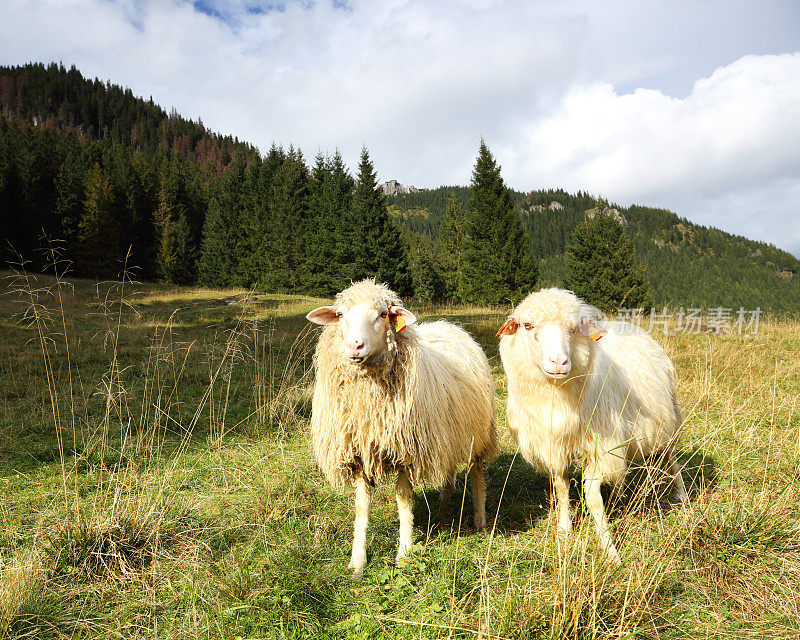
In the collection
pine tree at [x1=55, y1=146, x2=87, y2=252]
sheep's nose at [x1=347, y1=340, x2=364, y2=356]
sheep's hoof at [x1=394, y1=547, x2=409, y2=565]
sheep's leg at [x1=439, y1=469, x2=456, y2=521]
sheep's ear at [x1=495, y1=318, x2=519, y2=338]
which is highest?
pine tree at [x1=55, y1=146, x2=87, y2=252]

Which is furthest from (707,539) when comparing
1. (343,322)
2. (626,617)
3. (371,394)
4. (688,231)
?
(688,231)

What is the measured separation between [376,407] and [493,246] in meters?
23.9

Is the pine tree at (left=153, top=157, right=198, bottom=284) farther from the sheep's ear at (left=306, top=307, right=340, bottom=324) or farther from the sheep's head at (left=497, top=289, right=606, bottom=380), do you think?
the sheep's head at (left=497, top=289, right=606, bottom=380)

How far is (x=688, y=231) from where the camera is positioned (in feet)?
526

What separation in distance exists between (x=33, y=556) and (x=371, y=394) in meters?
2.59

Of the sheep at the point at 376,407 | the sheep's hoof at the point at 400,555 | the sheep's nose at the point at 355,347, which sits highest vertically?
the sheep's nose at the point at 355,347

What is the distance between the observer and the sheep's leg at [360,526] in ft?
10.9

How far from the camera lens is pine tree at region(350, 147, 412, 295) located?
2650cm

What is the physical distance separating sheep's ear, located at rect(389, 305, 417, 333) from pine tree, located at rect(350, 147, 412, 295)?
22.7 m

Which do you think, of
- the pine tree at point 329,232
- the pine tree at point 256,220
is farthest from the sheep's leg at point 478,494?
the pine tree at point 256,220

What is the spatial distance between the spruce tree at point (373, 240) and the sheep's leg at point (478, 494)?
72.3 ft

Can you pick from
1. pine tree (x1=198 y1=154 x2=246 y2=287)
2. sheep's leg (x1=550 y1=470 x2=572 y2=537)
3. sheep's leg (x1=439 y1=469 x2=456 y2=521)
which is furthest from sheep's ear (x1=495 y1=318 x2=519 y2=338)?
pine tree (x1=198 y1=154 x2=246 y2=287)

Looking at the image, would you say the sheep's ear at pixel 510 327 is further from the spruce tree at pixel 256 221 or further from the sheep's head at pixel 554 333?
the spruce tree at pixel 256 221

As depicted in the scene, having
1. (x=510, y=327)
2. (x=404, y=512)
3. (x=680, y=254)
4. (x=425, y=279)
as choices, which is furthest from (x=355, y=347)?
(x=680, y=254)
